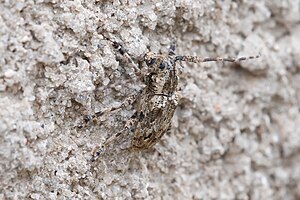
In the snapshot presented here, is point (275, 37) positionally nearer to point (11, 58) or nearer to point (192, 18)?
point (192, 18)

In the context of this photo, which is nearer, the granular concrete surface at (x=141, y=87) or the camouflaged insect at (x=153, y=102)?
the granular concrete surface at (x=141, y=87)

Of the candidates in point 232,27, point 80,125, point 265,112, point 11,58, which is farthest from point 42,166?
point 265,112

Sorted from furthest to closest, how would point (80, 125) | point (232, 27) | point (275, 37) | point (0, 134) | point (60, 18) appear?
point (275, 37)
point (232, 27)
point (80, 125)
point (60, 18)
point (0, 134)

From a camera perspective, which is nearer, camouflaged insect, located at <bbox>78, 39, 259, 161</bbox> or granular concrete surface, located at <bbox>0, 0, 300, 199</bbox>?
granular concrete surface, located at <bbox>0, 0, 300, 199</bbox>
